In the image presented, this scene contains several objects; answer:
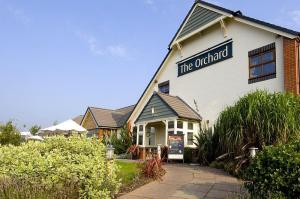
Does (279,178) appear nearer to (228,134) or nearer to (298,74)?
(228,134)

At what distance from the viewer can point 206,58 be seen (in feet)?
65.3

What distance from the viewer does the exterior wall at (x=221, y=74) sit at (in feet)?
52.5

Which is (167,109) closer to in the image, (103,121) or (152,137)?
(152,137)

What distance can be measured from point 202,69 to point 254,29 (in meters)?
4.27

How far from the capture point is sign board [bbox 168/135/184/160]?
55.0 ft

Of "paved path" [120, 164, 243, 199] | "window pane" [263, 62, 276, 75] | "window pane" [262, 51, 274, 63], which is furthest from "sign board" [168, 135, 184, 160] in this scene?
"window pane" [262, 51, 274, 63]

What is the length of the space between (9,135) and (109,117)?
1340 cm

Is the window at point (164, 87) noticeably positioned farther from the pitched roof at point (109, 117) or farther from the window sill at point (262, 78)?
the window sill at point (262, 78)

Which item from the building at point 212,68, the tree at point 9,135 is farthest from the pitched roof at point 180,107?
the tree at point 9,135

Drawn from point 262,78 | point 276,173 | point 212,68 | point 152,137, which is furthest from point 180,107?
point 276,173

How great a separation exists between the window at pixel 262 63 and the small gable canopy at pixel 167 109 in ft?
14.3

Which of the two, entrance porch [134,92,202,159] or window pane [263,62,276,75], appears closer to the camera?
window pane [263,62,276,75]

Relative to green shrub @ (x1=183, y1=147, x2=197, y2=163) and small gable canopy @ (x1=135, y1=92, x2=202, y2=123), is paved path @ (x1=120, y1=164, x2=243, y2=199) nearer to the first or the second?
green shrub @ (x1=183, y1=147, x2=197, y2=163)

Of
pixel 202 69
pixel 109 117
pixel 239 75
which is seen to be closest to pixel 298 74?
pixel 239 75
